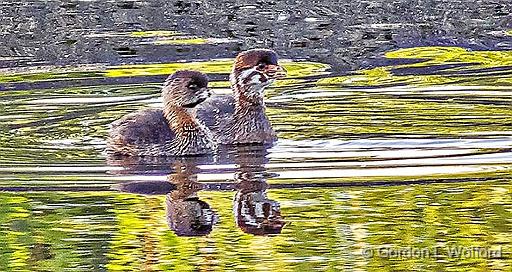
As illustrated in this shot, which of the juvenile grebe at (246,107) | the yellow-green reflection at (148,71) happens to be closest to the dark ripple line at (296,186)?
the juvenile grebe at (246,107)

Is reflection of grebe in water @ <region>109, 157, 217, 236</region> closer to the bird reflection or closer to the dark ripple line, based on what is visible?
the bird reflection

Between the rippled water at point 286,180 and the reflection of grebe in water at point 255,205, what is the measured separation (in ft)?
0.05

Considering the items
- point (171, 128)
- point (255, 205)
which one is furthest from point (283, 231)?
point (171, 128)

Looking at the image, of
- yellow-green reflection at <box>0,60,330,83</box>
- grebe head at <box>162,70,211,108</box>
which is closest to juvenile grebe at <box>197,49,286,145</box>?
grebe head at <box>162,70,211,108</box>

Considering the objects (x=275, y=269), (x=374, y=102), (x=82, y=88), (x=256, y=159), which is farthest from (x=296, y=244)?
(x=82, y=88)

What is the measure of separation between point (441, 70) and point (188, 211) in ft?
19.4

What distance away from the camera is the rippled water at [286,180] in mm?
7211

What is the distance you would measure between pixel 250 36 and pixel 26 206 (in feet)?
25.2

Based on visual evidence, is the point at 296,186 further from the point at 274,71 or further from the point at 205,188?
the point at 274,71

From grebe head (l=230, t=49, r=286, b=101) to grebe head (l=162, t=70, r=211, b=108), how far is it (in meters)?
0.64

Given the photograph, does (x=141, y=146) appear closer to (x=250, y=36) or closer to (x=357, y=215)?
(x=357, y=215)

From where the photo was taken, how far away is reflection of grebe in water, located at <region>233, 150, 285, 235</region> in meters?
7.71

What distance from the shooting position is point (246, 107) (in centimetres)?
1122

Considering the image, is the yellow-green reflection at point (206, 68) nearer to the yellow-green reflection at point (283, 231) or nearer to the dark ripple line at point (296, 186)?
the dark ripple line at point (296, 186)
